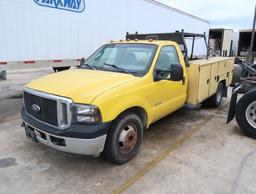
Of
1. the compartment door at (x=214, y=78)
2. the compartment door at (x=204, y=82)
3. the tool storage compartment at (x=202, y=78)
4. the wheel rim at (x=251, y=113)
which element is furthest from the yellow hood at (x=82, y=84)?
the compartment door at (x=214, y=78)

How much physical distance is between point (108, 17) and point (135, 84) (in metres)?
5.09

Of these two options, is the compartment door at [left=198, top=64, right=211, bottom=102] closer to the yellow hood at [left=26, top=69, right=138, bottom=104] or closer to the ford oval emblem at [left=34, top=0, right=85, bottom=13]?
the yellow hood at [left=26, top=69, right=138, bottom=104]

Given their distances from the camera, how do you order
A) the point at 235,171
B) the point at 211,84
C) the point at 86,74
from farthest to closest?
1. the point at 211,84
2. the point at 86,74
3. the point at 235,171

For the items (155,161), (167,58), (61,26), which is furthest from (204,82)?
(61,26)

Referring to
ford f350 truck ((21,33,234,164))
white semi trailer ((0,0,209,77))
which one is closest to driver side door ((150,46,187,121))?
ford f350 truck ((21,33,234,164))

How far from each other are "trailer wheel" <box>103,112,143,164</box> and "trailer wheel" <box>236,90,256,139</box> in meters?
2.36

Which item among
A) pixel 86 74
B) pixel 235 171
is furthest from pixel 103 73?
→ pixel 235 171

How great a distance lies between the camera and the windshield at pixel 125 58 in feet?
13.8

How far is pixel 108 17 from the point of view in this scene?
816 cm

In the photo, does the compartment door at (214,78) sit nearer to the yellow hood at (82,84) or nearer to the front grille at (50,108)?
the yellow hood at (82,84)

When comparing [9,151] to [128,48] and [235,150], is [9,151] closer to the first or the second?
[128,48]

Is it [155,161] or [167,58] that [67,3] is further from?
[155,161]

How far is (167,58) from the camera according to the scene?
471cm

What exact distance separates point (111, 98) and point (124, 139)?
0.71 m
